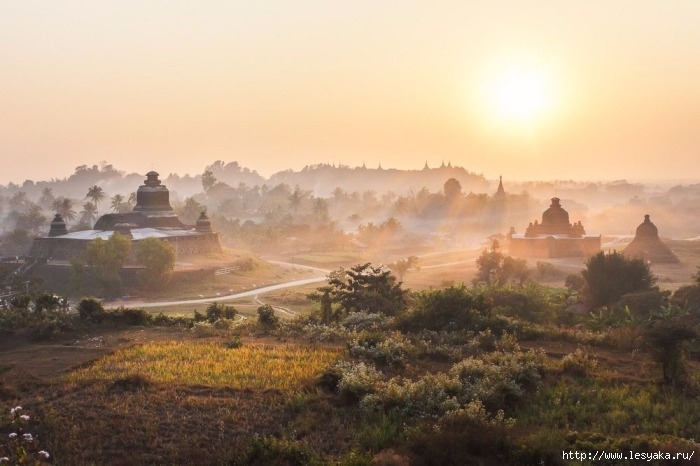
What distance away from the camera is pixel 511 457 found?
10531mm

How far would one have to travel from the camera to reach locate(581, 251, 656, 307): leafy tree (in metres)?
30.9

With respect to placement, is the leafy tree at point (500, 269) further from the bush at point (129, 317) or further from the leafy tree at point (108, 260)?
the leafy tree at point (108, 260)

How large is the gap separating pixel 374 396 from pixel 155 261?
40549mm

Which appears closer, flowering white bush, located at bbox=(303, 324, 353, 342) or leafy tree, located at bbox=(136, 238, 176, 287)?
flowering white bush, located at bbox=(303, 324, 353, 342)

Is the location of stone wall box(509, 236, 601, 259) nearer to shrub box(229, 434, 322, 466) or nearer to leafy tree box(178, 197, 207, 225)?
shrub box(229, 434, 322, 466)

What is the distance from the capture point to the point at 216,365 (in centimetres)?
1669

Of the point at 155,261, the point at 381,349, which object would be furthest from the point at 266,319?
the point at 155,261

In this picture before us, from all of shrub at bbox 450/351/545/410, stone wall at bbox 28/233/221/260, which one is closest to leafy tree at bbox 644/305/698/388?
shrub at bbox 450/351/545/410

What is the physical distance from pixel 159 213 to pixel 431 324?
1939 inches

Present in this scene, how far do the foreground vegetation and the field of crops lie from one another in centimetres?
6

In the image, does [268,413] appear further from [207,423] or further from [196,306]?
[196,306]

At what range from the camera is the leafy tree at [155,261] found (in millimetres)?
50531

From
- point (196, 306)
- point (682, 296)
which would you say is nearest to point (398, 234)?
point (196, 306)

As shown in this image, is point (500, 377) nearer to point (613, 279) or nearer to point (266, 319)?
point (266, 319)
